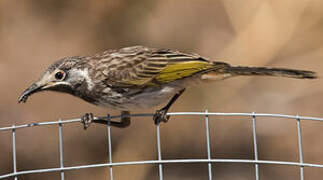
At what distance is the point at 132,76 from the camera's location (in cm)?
514

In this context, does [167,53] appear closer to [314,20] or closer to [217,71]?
[217,71]

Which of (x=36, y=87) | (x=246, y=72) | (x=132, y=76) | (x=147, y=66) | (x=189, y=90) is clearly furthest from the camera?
(x=189, y=90)

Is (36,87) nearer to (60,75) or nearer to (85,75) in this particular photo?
(60,75)

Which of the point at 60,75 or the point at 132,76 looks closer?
the point at 60,75

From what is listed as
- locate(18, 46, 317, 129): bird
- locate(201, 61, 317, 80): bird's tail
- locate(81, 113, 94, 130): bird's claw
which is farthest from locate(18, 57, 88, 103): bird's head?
locate(201, 61, 317, 80): bird's tail

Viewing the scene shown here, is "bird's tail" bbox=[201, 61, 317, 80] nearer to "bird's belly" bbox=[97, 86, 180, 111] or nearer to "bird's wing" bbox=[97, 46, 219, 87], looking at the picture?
"bird's wing" bbox=[97, 46, 219, 87]

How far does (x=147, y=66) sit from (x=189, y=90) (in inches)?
87.6

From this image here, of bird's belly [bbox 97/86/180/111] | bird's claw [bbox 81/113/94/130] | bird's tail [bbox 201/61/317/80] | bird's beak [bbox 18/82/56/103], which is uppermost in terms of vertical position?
bird's tail [bbox 201/61/317/80]

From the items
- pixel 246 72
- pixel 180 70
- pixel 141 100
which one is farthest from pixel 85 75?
pixel 246 72

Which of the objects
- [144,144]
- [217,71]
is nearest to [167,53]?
[217,71]

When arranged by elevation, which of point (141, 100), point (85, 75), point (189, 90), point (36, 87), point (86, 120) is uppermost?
point (189, 90)

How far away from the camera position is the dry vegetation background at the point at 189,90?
717 cm

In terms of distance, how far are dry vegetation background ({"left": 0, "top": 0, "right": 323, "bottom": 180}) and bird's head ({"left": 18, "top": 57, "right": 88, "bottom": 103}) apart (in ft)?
6.81

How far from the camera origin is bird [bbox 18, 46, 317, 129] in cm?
493
